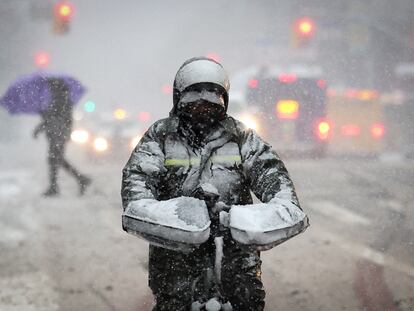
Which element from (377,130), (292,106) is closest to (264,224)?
(292,106)

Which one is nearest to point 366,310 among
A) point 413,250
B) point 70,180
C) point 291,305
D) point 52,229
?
point 291,305

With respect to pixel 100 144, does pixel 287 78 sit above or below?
above

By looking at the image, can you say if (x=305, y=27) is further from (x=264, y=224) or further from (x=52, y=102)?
(x=264, y=224)

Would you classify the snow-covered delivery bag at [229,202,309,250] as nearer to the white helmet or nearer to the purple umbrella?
the white helmet

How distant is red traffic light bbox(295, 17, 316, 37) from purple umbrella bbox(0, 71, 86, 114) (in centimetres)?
648

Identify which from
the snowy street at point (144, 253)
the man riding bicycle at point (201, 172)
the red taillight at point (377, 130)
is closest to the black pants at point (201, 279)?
the man riding bicycle at point (201, 172)

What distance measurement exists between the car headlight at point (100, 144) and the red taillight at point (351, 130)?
28.5 feet

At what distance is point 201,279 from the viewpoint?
2.10m

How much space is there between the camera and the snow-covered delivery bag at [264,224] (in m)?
1.84

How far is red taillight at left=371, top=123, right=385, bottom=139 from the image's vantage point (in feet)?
52.9

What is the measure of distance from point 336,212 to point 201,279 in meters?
5.58

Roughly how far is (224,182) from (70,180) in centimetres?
788

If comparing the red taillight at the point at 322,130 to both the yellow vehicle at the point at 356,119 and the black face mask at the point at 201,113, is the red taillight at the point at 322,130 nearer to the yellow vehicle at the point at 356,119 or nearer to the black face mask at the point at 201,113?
the yellow vehicle at the point at 356,119

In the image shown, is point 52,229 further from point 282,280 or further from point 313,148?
point 313,148
